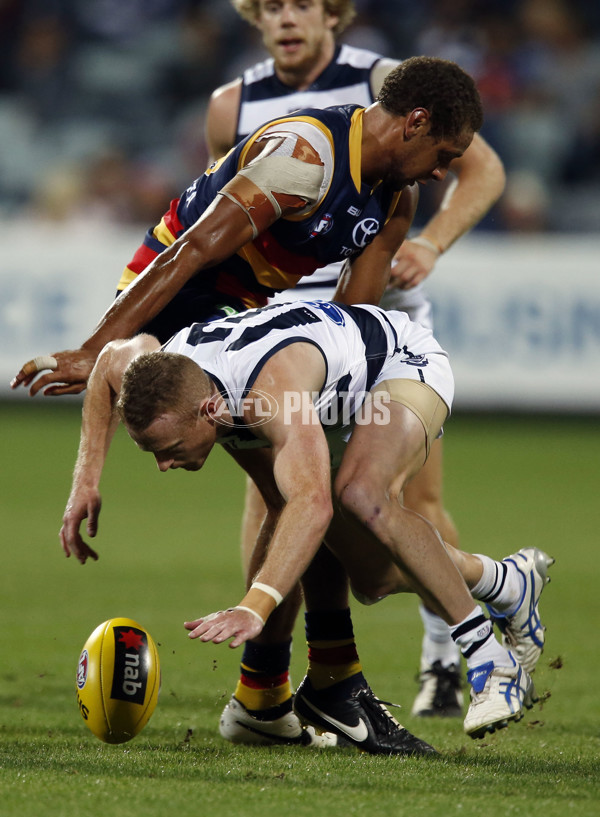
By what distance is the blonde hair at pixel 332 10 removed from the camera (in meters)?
5.68

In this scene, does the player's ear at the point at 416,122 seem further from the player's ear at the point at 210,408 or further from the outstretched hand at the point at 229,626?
the outstretched hand at the point at 229,626

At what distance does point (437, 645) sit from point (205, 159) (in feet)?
33.8

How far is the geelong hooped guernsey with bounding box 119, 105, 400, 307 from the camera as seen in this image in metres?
4.38

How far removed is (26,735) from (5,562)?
3.68m

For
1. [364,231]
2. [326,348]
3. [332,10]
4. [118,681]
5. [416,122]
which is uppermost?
[332,10]

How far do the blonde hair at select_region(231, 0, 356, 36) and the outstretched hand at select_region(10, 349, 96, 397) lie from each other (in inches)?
91.9

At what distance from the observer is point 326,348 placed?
13.1 feet

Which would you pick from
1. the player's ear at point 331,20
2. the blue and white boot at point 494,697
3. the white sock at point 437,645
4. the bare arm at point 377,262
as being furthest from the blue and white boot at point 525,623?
the player's ear at point 331,20

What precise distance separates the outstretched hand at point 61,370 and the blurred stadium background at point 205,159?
858cm

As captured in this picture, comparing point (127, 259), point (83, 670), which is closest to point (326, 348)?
point (83, 670)

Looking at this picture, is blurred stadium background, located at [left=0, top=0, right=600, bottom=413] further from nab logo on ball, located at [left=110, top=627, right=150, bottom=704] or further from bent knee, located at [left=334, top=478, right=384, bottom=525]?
nab logo on ball, located at [left=110, top=627, right=150, bottom=704]

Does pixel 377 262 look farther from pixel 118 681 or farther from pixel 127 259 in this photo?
pixel 127 259

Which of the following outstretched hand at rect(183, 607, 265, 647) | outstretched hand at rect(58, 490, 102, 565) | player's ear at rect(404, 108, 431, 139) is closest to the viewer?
outstretched hand at rect(183, 607, 265, 647)

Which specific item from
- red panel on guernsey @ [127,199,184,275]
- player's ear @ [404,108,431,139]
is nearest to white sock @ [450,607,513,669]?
player's ear @ [404,108,431,139]
